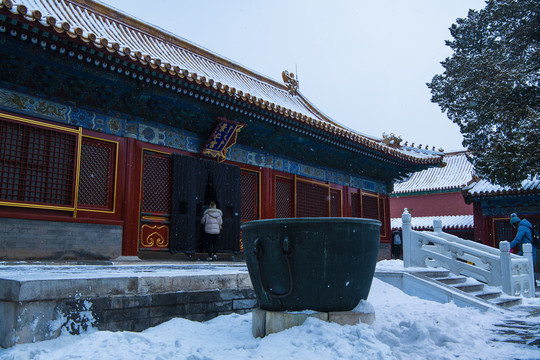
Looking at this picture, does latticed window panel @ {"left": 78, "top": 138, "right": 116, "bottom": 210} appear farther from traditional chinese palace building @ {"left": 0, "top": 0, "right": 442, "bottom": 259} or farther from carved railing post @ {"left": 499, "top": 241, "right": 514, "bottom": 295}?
carved railing post @ {"left": 499, "top": 241, "right": 514, "bottom": 295}

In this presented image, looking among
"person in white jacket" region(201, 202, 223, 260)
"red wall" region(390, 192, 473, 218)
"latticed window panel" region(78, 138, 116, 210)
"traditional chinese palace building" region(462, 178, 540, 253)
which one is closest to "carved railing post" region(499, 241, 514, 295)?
"person in white jacket" region(201, 202, 223, 260)

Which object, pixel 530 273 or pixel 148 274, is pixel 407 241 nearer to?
pixel 530 273

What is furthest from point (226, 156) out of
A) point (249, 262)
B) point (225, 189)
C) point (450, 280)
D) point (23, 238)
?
point (249, 262)

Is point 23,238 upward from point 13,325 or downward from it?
upward

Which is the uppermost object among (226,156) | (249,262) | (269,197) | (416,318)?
(226,156)

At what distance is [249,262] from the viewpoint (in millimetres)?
3988

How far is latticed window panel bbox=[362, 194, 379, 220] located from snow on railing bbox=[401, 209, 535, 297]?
3.99 metres

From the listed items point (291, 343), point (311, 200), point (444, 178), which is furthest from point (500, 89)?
point (444, 178)

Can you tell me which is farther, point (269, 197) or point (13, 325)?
point (269, 197)

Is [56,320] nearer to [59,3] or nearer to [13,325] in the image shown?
[13,325]

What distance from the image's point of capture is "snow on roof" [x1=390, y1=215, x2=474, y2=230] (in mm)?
22109

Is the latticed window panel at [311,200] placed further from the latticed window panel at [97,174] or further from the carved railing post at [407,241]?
the latticed window panel at [97,174]

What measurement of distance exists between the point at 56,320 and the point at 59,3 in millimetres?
8467

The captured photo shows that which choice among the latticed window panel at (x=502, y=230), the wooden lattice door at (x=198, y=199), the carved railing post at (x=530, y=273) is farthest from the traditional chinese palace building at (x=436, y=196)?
the wooden lattice door at (x=198, y=199)
